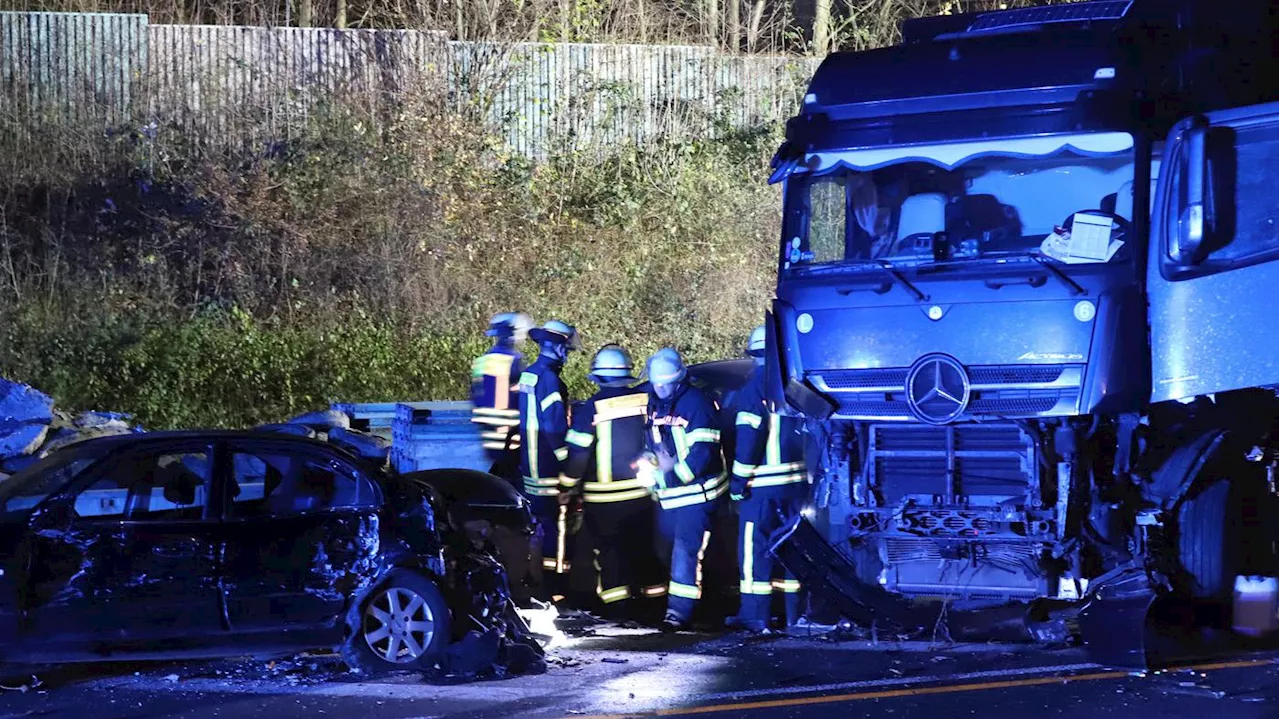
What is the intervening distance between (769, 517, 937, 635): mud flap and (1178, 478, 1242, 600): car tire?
145 cm

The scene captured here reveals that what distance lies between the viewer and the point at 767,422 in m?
9.98

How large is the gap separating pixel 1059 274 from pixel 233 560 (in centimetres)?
479

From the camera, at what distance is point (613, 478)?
1065cm

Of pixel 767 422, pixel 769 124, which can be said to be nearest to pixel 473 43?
pixel 769 124

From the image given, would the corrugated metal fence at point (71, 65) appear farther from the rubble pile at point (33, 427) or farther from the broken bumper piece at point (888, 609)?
the broken bumper piece at point (888, 609)

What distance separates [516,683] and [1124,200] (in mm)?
4274

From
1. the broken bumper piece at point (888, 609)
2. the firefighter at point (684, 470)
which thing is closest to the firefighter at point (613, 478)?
the firefighter at point (684, 470)

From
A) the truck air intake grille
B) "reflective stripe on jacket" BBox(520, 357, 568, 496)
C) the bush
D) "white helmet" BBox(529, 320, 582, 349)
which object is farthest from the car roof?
the bush

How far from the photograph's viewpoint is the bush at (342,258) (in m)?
18.2

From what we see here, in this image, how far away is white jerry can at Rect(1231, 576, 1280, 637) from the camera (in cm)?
889

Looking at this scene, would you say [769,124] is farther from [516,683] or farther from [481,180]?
[516,683]

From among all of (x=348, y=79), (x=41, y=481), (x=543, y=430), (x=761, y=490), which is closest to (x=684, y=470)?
(x=761, y=490)

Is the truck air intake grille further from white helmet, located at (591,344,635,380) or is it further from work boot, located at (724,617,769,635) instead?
work boot, located at (724,617,769,635)

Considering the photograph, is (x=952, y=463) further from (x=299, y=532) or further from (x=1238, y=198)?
(x=299, y=532)
